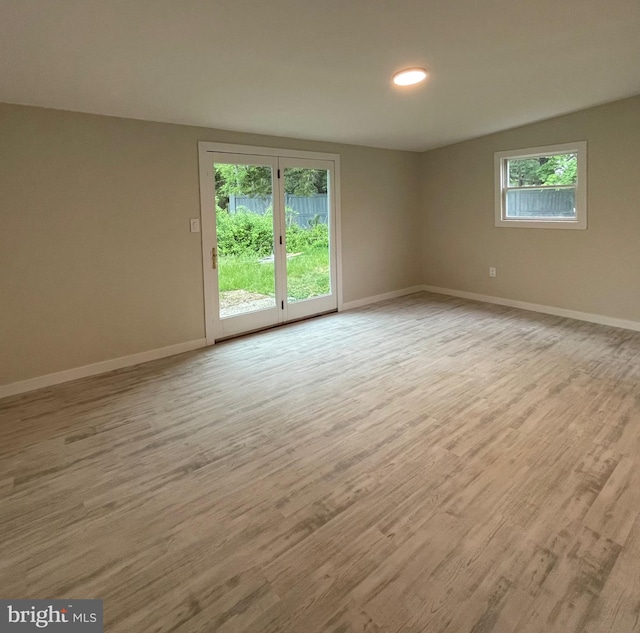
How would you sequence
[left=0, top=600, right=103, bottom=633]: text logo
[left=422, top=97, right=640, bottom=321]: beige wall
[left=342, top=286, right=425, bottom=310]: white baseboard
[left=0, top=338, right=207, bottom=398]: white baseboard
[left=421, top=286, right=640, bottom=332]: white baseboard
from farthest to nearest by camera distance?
[left=342, top=286, right=425, bottom=310]: white baseboard, [left=421, top=286, right=640, bottom=332]: white baseboard, [left=422, top=97, right=640, bottom=321]: beige wall, [left=0, top=338, right=207, bottom=398]: white baseboard, [left=0, top=600, right=103, bottom=633]: text logo

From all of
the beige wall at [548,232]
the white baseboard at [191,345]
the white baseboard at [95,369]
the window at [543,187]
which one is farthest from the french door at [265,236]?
the window at [543,187]

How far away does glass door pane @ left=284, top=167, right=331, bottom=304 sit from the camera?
16.9ft

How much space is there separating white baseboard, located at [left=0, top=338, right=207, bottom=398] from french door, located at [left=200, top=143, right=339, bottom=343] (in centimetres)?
34

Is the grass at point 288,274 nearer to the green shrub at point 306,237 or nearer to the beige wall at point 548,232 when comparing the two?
the green shrub at point 306,237

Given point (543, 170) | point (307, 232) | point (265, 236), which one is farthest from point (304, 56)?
point (543, 170)

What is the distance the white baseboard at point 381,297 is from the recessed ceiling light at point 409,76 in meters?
2.97

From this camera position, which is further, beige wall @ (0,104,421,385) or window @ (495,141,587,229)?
window @ (495,141,587,229)

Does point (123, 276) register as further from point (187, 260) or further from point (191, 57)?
point (191, 57)

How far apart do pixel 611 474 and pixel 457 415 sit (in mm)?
898

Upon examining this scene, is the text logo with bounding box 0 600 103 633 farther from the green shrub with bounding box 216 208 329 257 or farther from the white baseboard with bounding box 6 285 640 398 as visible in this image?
the green shrub with bounding box 216 208 329 257

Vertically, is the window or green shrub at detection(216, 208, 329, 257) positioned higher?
the window

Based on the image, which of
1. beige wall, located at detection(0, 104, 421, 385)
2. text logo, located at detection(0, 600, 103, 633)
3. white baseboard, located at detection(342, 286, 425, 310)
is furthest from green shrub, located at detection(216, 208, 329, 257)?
text logo, located at detection(0, 600, 103, 633)

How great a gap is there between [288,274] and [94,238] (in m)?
2.18

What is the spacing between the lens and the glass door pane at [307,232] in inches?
203
